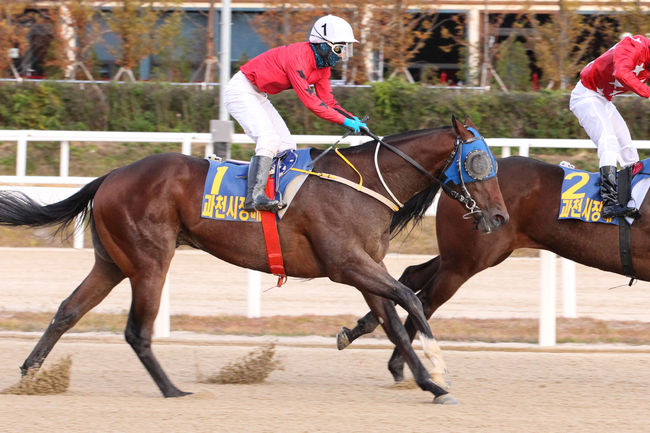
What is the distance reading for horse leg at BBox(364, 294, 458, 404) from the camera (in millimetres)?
4941

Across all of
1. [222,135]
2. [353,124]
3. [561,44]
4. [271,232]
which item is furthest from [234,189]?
[561,44]

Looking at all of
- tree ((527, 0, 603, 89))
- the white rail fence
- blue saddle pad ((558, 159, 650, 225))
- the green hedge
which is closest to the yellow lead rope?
blue saddle pad ((558, 159, 650, 225))

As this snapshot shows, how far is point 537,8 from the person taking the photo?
17578mm

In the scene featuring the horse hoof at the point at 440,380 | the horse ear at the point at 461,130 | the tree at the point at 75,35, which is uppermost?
the tree at the point at 75,35

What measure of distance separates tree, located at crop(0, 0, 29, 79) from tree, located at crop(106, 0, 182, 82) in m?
1.44

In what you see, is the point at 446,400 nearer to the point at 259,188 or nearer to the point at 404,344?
the point at 404,344

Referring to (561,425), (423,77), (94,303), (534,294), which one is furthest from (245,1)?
(561,425)

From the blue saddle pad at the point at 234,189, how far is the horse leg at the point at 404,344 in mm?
799

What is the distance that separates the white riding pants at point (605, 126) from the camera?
5.94m

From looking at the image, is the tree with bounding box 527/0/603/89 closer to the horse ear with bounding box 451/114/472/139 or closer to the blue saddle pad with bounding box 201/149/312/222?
the horse ear with bounding box 451/114/472/139

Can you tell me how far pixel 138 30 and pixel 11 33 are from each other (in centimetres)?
210

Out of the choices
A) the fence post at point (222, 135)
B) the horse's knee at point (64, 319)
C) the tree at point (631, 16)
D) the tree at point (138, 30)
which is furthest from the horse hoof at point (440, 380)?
the tree at point (631, 16)

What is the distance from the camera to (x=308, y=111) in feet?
46.0

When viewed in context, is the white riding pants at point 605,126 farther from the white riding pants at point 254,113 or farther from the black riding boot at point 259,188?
the black riding boot at point 259,188
